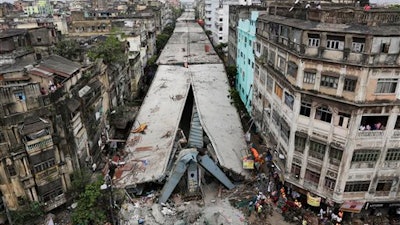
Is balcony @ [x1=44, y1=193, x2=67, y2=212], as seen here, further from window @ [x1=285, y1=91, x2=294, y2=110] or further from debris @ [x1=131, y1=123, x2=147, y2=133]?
window @ [x1=285, y1=91, x2=294, y2=110]

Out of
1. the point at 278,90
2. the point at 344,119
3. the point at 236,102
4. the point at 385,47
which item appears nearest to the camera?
the point at 385,47

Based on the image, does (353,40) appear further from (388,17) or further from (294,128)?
(294,128)

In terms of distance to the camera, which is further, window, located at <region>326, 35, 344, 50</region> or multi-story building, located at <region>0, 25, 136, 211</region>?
multi-story building, located at <region>0, 25, 136, 211</region>

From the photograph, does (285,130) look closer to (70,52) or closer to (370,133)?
(370,133)

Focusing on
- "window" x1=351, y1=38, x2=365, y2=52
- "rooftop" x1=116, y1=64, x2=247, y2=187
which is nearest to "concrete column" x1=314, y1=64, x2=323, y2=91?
"window" x1=351, y1=38, x2=365, y2=52

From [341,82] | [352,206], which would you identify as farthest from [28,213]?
[352,206]

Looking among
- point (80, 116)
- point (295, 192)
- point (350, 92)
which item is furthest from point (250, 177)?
point (80, 116)
